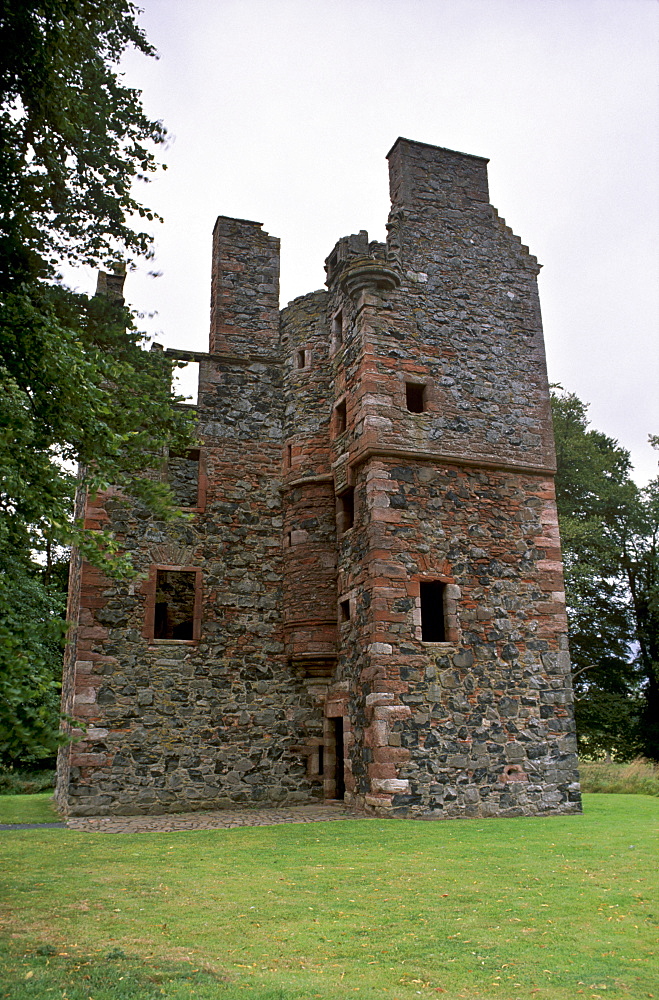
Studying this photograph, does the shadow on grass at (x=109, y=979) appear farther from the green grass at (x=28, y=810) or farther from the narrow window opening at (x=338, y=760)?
the narrow window opening at (x=338, y=760)

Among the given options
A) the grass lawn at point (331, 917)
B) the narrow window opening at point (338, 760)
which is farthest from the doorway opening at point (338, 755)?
the grass lawn at point (331, 917)

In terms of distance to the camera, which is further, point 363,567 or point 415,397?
point 415,397

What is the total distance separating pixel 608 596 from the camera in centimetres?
2964

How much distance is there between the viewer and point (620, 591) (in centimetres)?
2984

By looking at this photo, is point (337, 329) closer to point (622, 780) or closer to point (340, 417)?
point (340, 417)

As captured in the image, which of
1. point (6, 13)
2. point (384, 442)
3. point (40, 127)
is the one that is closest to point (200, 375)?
point (384, 442)

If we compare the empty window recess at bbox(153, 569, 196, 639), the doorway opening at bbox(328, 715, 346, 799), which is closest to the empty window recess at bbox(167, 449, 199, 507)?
the empty window recess at bbox(153, 569, 196, 639)

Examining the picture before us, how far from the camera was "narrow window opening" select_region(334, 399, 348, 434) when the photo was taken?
15.9 meters

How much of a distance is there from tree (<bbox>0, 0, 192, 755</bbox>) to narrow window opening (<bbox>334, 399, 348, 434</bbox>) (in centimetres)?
460

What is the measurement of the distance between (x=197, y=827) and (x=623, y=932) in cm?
764

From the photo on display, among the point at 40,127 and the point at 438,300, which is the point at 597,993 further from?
the point at 438,300

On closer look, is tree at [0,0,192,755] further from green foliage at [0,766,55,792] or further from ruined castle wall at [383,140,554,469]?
green foliage at [0,766,55,792]

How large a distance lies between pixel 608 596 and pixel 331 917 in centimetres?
2472

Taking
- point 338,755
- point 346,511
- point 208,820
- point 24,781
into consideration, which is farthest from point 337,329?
point 24,781
